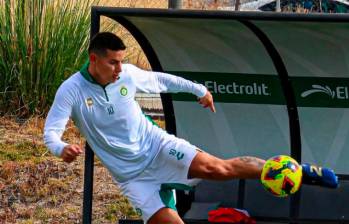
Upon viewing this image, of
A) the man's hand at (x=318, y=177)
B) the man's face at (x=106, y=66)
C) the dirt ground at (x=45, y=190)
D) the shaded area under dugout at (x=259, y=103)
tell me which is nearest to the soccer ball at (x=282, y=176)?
the man's hand at (x=318, y=177)

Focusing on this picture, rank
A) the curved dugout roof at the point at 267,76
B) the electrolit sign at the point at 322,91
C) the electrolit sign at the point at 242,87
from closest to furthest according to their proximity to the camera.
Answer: the curved dugout roof at the point at 267,76, the electrolit sign at the point at 322,91, the electrolit sign at the point at 242,87

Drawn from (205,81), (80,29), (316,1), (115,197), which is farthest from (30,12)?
(316,1)

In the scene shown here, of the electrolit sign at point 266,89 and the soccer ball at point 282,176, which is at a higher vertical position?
the electrolit sign at point 266,89

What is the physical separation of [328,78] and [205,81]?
38.0 inches

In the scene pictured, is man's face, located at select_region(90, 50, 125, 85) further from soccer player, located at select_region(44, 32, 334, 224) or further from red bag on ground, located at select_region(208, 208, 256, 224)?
red bag on ground, located at select_region(208, 208, 256, 224)

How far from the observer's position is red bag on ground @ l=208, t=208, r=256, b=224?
305 inches

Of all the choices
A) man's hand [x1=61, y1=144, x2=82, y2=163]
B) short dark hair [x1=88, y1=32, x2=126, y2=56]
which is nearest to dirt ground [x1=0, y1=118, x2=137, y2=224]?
short dark hair [x1=88, y1=32, x2=126, y2=56]

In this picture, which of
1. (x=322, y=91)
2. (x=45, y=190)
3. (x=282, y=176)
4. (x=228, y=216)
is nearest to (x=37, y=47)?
(x=45, y=190)

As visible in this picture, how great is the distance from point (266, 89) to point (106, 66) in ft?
5.81

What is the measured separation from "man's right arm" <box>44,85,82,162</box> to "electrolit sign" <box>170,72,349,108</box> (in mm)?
1595

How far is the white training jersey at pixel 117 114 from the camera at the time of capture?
23.3ft

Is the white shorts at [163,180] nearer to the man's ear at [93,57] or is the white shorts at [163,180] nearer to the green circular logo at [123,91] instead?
the green circular logo at [123,91]

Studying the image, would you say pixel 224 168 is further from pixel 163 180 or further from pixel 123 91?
pixel 123 91

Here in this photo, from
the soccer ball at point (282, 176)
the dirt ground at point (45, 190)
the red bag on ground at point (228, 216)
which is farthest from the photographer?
the dirt ground at point (45, 190)
